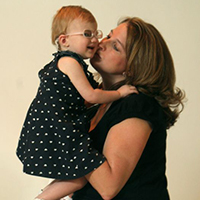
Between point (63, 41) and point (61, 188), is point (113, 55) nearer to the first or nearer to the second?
point (63, 41)

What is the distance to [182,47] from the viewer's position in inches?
118

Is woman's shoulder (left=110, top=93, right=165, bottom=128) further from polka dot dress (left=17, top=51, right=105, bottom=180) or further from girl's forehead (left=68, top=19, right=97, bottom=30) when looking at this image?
girl's forehead (left=68, top=19, right=97, bottom=30)

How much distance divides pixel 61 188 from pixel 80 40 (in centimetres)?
57

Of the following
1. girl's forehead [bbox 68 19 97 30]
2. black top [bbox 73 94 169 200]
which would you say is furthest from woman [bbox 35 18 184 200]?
girl's forehead [bbox 68 19 97 30]

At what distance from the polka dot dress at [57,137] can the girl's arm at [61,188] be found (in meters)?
0.06

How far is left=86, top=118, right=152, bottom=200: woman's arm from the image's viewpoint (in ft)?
4.35

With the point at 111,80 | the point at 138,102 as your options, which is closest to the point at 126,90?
the point at 138,102

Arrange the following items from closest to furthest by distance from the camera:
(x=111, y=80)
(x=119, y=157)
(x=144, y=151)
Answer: (x=119, y=157), (x=144, y=151), (x=111, y=80)

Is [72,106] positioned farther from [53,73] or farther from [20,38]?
[20,38]

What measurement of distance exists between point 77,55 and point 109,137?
1.12ft

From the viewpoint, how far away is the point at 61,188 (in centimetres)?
140

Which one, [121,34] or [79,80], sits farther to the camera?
[121,34]

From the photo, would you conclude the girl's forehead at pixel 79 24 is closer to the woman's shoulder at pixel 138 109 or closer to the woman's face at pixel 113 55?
the woman's face at pixel 113 55

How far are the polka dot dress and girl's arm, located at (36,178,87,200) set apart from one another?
0.06 meters
